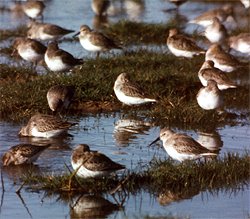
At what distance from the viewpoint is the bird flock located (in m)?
10.5

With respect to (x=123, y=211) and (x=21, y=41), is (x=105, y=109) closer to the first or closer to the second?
(x=21, y=41)

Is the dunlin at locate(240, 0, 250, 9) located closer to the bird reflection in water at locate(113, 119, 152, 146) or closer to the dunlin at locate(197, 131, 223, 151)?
the bird reflection in water at locate(113, 119, 152, 146)

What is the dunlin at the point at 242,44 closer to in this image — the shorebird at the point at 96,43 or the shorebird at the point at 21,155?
the shorebird at the point at 96,43

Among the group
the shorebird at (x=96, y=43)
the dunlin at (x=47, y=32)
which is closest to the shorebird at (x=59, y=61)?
the shorebird at (x=96, y=43)

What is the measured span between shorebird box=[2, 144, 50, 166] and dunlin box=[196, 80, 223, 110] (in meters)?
3.47

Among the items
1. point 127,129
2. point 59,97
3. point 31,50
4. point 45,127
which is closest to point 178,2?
point 31,50

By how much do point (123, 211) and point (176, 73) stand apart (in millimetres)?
7129

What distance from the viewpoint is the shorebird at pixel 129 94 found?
534 inches

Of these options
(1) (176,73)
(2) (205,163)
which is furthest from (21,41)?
(2) (205,163)

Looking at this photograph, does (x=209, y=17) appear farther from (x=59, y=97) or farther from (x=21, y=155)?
(x=21, y=155)

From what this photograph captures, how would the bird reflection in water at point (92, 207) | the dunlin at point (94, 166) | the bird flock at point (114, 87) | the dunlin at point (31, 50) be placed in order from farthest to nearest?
the dunlin at point (31, 50), the bird flock at point (114, 87), the dunlin at point (94, 166), the bird reflection in water at point (92, 207)

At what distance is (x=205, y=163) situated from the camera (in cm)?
1012

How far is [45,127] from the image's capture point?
39.8ft

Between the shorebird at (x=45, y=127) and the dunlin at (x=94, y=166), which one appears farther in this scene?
the shorebird at (x=45, y=127)
